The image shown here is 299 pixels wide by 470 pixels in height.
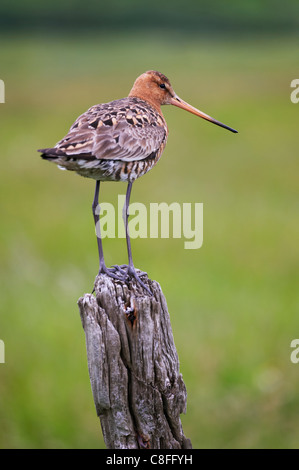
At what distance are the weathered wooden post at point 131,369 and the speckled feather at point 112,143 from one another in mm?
962

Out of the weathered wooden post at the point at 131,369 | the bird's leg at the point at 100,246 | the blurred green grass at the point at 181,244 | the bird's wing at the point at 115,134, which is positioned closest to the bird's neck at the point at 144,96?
the bird's wing at the point at 115,134

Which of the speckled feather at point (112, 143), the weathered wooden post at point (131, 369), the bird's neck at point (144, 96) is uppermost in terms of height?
the bird's neck at point (144, 96)

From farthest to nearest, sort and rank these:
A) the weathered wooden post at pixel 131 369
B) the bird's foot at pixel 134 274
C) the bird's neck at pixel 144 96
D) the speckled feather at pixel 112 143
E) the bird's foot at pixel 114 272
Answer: the bird's neck at pixel 144 96, the bird's foot at pixel 114 272, the bird's foot at pixel 134 274, the speckled feather at pixel 112 143, the weathered wooden post at pixel 131 369

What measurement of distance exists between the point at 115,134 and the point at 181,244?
14021 mm

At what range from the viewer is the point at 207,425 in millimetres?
11898

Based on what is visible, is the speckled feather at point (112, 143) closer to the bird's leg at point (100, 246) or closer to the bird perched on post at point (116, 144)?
Result: the bird perched on post at point (116, 144)

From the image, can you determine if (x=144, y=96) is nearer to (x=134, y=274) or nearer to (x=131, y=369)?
(x=134, y=274)

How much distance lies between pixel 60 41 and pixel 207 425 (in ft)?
102

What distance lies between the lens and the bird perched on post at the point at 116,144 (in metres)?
5.34

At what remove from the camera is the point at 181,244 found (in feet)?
64.4

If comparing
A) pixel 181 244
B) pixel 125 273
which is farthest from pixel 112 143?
pixel 181 244

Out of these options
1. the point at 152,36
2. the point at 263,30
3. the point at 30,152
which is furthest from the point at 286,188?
the point at 263,30

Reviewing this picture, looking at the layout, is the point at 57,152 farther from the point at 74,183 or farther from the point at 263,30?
the point at 263,30

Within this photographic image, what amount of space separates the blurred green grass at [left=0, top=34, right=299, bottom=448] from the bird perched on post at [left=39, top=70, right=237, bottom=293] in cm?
679
